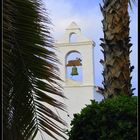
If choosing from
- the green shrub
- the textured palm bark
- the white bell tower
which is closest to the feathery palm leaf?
the green shrub

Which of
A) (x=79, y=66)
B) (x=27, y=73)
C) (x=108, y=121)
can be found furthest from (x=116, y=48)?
(x=79, y=66)

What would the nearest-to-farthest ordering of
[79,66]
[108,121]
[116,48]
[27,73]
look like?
1. [27,73]
2. [108,121]
3. [116,48]
4. [79,66]

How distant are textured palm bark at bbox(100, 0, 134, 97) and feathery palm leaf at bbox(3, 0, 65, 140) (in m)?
1.35

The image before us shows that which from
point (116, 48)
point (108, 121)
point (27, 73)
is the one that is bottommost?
point (108, 121)

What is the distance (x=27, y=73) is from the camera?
2727 mm

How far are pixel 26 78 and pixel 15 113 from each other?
0.21 metres

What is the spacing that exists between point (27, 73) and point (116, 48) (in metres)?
1.51

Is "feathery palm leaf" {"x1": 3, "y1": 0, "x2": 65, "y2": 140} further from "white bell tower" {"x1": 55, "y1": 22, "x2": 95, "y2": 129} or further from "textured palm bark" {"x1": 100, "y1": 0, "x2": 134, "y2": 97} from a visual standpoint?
"white bell tower" {"x1": 55, "y1": 22, "x2": 95, "y2": 129}

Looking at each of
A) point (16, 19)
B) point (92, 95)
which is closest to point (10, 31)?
point (16, 19)

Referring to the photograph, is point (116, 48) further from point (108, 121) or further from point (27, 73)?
point (27, 73)

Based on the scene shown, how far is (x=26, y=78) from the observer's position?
2.72 metres

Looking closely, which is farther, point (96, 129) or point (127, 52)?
point (127, 52)

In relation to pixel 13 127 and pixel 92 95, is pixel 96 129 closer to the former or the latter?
pixel 13 127

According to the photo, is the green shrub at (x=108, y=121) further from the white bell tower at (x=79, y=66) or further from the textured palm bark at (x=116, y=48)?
the white bell tower at (x=79, y=66)
